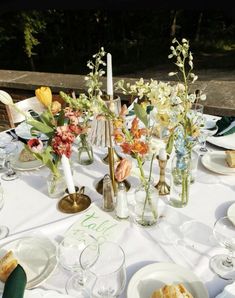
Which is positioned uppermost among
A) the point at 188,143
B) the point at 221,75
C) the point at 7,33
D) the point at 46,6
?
the point at 46,6

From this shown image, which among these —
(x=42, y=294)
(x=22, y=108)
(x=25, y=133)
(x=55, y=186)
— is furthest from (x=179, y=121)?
(x=22, y=108)

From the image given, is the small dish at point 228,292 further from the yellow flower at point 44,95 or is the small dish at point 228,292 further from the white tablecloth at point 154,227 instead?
the yellow flower at point 44,95

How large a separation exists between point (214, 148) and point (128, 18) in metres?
7.33

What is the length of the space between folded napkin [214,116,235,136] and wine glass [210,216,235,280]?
0.74 metres

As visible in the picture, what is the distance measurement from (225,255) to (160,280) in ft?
0.81

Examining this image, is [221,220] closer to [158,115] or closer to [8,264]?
[158,115]

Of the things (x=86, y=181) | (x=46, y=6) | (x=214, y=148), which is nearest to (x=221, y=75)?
(x=46, y=6)

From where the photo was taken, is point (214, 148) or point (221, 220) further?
point (214, 148)

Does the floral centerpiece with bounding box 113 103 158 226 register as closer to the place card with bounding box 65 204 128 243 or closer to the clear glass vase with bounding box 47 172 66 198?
the place card with bounding box 65 204 128 243

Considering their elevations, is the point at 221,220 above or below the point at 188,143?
below

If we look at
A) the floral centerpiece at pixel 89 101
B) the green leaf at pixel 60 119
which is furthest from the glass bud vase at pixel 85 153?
the green leaf at pixel 60 119

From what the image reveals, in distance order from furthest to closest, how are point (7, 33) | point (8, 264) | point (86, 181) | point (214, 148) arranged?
point (7, 33), point (214, 148), point (86, 181), point (8, 264)

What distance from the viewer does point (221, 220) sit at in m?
1.15

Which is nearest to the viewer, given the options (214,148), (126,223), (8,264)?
(8,264)
